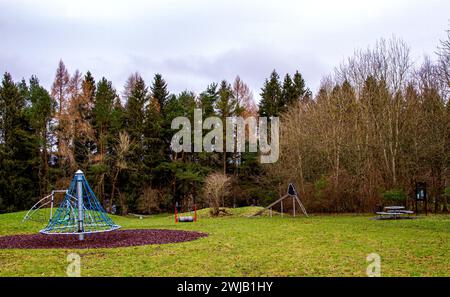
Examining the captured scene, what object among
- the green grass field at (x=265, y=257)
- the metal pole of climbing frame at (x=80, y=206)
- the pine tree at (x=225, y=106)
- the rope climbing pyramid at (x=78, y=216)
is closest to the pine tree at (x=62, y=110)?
the pine tree at (x=225, y=106)

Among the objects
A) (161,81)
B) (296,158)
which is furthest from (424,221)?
(161,81)

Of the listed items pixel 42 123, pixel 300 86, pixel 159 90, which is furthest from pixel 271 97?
pixel 42 123

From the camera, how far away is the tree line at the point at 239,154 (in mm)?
21688

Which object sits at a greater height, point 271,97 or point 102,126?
point 271,97

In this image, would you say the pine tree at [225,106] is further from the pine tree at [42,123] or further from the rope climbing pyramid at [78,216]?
the rope climbing pyramid at [78,216]

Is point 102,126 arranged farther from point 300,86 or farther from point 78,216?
point 78,216

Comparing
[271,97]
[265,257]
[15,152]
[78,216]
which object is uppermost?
[271,97]

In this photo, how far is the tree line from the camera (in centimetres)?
2169

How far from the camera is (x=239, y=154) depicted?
34062 mm

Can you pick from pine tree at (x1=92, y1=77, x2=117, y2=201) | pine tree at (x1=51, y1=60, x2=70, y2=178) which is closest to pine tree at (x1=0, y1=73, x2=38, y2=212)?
pine tree at (x1=51, y1=60, x2=70, y2=178)

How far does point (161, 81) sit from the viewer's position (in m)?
36.2

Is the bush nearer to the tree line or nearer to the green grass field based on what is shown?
the tree line

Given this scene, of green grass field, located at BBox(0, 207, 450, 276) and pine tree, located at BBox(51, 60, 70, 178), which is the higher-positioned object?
pine tree, located at BBox(51, 60, 70, 178)
